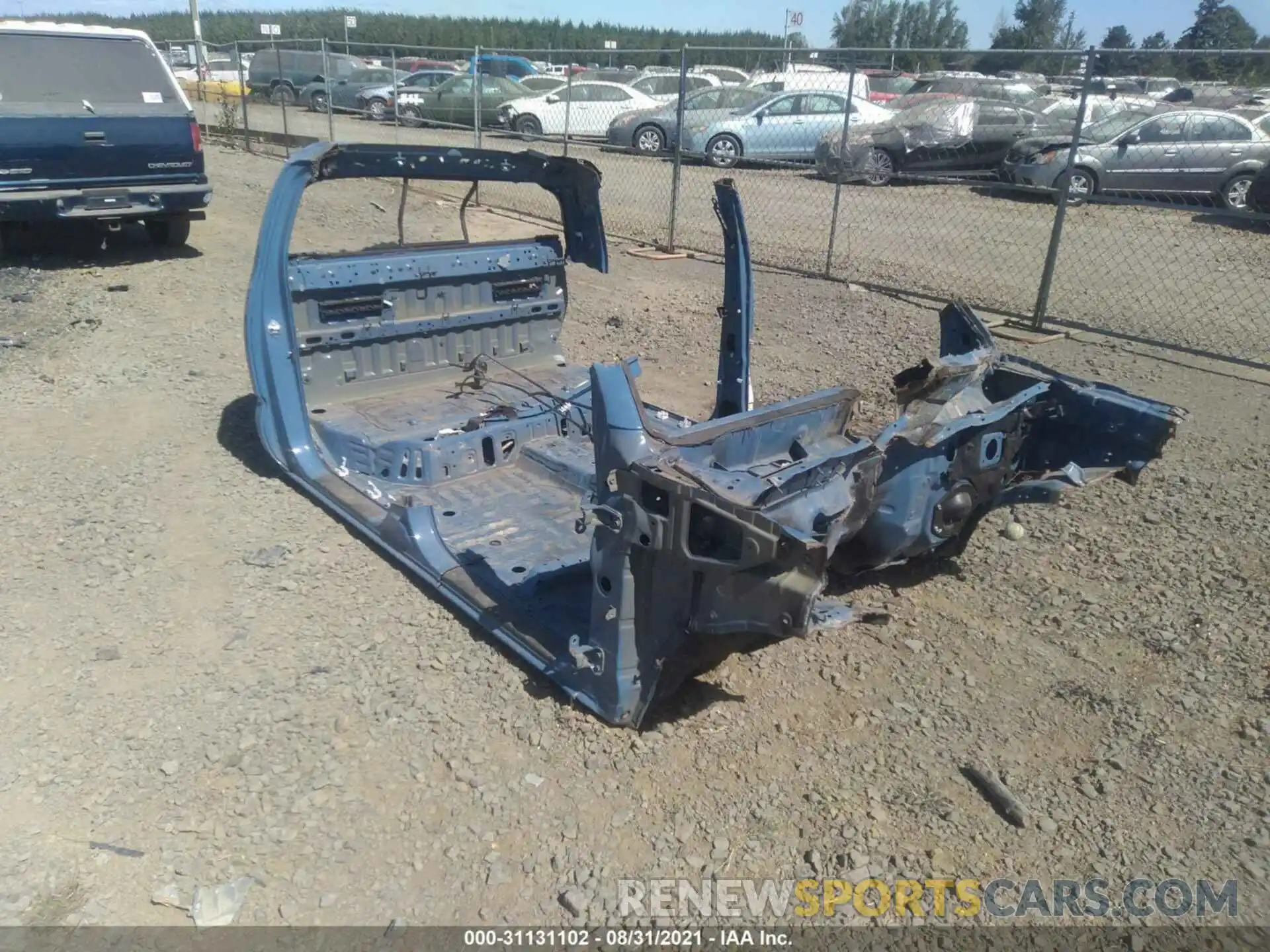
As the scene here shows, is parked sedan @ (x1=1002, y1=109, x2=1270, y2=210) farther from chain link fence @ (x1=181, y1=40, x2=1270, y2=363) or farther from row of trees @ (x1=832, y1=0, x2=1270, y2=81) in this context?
row of trees @ (x1=832, y1=0, x2=1270, y2=81)


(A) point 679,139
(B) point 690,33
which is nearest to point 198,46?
(A) point 679,139

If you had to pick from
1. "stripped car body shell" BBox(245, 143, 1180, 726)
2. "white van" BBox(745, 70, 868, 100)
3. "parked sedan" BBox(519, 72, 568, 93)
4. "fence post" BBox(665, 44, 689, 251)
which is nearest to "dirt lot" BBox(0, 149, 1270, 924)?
"stripped car body shell" BBox(245, 143, 1180, 726)

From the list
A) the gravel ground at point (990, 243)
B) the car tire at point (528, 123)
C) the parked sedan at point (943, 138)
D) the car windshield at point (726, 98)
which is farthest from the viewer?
the car tire at point (528, 123)

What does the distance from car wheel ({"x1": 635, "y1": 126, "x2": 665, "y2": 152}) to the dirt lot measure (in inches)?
605

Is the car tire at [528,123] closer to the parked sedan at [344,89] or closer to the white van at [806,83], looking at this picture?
the white van at [806,83]

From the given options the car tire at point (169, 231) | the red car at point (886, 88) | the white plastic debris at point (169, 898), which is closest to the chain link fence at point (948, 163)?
the red car at point (886, 88)

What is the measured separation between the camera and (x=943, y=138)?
1631 centimetres

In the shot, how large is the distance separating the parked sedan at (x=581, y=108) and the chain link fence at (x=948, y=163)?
0.15 ft

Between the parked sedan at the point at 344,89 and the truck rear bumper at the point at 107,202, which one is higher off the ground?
the parked sedan at the point at 344,89

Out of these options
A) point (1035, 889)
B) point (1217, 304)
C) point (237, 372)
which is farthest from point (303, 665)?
point (1217, 304)

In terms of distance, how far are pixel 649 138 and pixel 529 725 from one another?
1774 centimetres

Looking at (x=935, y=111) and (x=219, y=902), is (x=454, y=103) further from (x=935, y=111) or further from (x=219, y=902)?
(x=219, y=902)

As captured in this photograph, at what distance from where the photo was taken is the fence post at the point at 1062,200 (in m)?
7.29

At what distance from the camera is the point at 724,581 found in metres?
2.76
